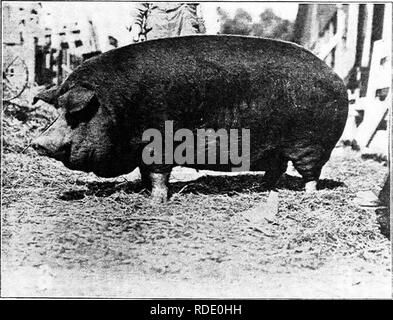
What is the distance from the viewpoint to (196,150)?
4.14m

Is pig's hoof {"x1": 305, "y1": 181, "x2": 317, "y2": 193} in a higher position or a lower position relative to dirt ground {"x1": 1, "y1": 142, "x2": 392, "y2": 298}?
higher

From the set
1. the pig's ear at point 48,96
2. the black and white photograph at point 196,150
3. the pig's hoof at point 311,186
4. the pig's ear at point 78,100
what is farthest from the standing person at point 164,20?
the pig's hoof at point 311,186

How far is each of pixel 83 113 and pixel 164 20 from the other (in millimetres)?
951

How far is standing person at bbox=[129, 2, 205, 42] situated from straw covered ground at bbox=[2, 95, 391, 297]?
0.93 m

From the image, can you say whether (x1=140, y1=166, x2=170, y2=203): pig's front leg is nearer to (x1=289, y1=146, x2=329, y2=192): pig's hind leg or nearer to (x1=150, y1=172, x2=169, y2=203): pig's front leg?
(x1=150, y1=172, x2=169, y2=203): pig's front leg

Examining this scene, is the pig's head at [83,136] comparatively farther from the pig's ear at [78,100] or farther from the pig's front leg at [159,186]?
the pig's front leg at [159,186]

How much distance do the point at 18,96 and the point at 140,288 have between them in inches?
65.9

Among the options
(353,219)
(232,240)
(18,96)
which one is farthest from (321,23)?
(18,96)

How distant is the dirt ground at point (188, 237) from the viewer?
4.05 meters

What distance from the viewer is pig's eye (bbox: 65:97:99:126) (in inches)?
156

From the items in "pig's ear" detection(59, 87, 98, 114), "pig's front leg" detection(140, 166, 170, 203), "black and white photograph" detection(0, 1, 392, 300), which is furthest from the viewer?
"pig's front leg" detection(140, 166, 170, 203)

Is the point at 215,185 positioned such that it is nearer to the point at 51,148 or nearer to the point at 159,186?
the point at 159,186

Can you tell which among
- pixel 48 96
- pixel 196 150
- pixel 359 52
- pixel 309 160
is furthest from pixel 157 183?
pixel 359 52
